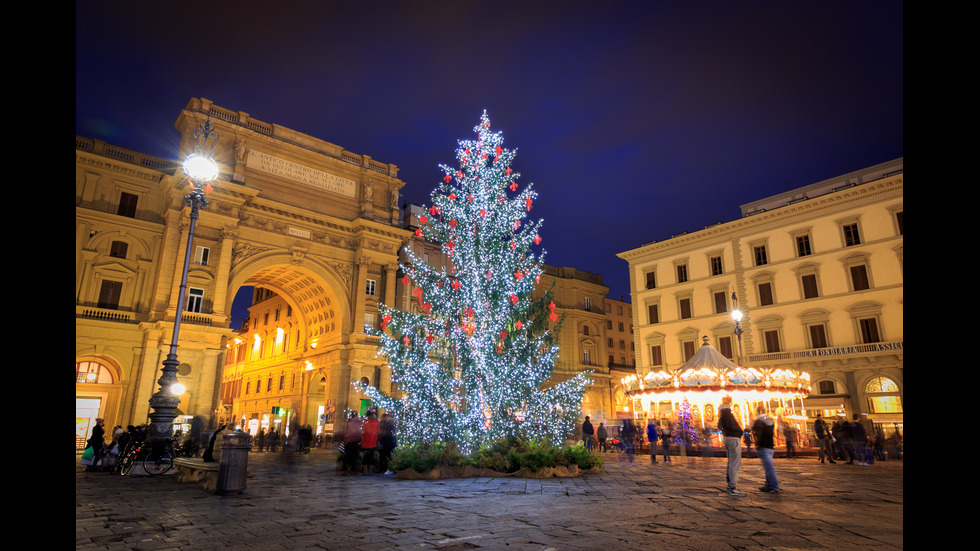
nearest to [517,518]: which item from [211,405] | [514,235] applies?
[514,235]

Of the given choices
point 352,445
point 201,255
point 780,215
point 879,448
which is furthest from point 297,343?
point 879,448

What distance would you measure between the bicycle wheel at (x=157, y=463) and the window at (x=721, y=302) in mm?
32127

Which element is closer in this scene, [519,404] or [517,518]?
[517,518]

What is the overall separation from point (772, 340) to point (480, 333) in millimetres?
26279

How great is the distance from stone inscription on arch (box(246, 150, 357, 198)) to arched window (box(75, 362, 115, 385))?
13.3 metres

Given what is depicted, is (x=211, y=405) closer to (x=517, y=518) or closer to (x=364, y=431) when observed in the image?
(x=364, y=431)

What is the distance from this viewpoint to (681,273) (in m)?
38.5

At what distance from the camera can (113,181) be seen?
29.3 metres

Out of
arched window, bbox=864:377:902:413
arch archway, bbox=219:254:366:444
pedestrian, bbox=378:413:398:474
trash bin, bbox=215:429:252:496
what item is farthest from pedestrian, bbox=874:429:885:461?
arch archway, bbox=219:254:366:444

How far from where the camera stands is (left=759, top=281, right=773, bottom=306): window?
3394cm

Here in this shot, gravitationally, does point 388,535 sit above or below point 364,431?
below

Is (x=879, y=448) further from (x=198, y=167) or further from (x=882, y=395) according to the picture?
(x=198, y=167)
